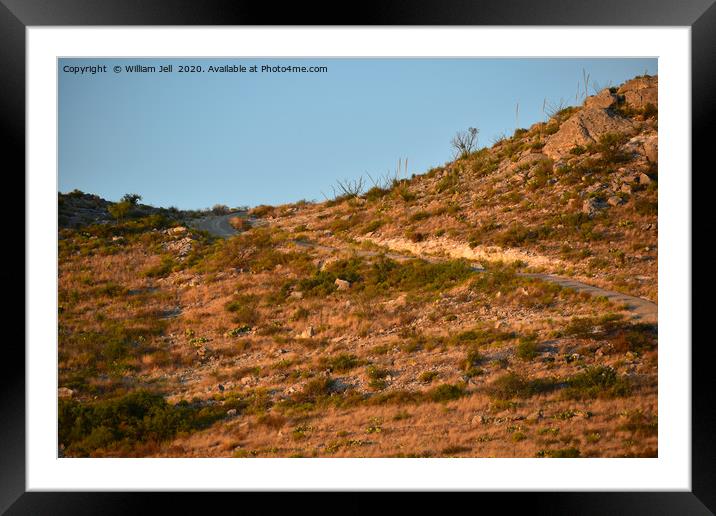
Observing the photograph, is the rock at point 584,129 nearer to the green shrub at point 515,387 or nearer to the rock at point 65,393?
the green shrub at point 515,387

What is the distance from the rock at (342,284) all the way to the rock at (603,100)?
16582mm

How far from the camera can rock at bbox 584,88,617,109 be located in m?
27.1

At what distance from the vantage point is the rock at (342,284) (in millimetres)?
19003

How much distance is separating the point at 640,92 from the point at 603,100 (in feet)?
5.35

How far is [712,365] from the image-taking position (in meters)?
6.88

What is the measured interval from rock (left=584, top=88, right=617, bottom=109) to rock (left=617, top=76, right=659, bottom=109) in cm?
62

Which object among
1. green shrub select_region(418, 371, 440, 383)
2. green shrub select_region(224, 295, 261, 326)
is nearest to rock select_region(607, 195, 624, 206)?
green shrub select_region(418, 371, 440, 383)

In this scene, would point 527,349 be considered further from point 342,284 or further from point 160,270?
point 160,270

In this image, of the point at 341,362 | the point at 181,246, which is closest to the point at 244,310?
the point at 341,362

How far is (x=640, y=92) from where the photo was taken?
26.8 meters

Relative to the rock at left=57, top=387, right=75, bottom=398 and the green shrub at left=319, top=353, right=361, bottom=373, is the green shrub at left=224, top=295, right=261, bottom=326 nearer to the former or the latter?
the green shrub at left=319, top=353, right=361, bottom=373
